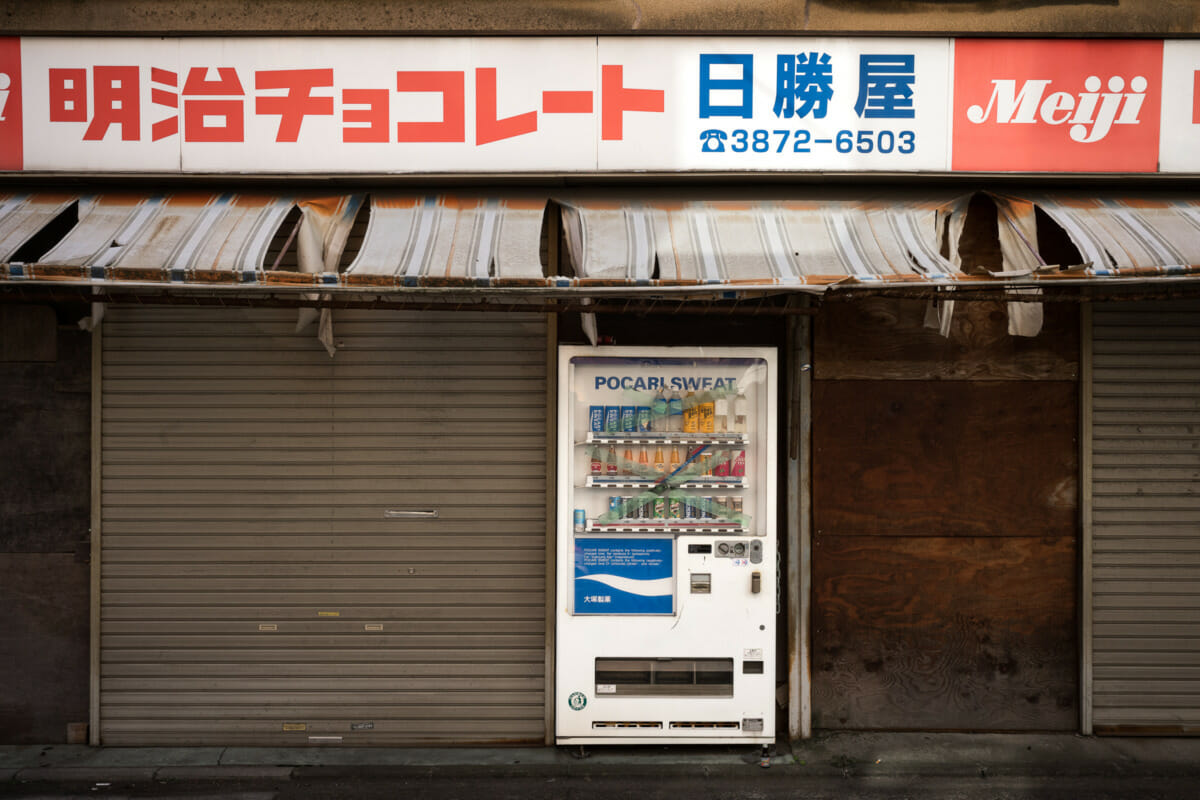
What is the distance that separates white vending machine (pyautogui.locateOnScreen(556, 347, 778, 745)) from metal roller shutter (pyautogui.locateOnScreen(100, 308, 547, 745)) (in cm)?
35

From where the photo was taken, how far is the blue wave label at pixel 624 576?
515 cm

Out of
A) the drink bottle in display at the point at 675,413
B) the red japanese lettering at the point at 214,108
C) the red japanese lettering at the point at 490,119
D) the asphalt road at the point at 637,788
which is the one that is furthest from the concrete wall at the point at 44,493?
the drink bottle in display at the point at 675,413

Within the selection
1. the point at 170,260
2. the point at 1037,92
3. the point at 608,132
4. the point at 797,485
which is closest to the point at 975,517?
the point at 797,485

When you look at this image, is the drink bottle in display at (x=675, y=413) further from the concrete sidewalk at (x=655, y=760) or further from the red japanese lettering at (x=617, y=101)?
the concrete sidewalk at (x=655, y=760)

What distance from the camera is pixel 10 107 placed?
523cm

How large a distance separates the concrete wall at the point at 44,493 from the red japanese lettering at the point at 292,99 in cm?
205

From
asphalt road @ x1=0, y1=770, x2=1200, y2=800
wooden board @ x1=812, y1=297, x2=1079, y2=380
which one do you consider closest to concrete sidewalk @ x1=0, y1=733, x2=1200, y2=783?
asphalt road @ x1=0, y1=770, x2=1200, y2=800

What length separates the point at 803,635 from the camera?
5.42 metres

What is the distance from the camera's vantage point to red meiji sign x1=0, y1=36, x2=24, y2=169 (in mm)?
5227

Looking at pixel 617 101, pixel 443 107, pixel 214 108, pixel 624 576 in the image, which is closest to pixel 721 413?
pixel 624 576

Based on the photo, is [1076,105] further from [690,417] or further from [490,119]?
[490,119]

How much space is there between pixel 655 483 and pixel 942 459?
213 centimetres

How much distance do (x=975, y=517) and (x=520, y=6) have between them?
483cm

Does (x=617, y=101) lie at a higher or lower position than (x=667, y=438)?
higher
